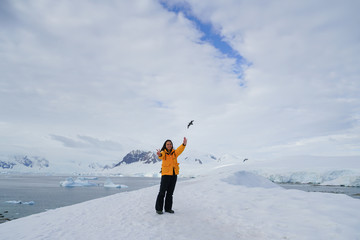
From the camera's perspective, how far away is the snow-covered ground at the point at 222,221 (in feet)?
18.6

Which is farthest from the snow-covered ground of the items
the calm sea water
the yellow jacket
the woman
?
the calm sea water

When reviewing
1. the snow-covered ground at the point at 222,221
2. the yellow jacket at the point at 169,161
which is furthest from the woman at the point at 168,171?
the snow-covered ground at the point at 222,221

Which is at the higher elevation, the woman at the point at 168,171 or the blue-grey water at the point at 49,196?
the woman at the point at 168,171

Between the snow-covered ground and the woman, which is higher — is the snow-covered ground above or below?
below

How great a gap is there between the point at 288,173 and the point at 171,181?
64.4 meters

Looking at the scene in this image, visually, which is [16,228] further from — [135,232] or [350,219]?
[350,219]

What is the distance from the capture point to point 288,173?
6356 cm

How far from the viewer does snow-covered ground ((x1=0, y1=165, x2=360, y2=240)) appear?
18.6 ft

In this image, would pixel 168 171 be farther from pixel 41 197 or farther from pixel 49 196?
pixel 49 196

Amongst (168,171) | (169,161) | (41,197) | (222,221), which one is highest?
(169,161)

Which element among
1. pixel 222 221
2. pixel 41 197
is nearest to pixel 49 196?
pixel 41 197

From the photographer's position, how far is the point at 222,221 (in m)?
6.95

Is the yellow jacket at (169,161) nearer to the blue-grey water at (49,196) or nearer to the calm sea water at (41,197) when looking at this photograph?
the blue-grey water at (49,196)

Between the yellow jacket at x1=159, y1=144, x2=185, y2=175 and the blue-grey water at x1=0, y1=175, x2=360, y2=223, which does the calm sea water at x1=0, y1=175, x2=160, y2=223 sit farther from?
the yellow jacket at x1=159, y1=144, x2=185, y2=175
